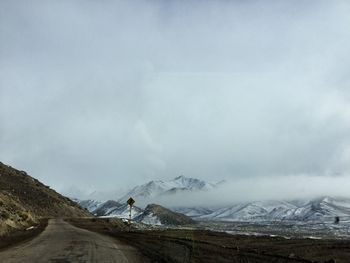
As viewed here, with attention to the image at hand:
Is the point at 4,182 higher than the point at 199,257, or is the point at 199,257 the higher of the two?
the point at 4,182

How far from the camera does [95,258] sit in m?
27.5

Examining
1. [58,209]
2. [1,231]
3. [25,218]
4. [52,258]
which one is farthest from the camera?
[58,209]

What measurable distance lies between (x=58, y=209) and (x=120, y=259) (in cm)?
11933

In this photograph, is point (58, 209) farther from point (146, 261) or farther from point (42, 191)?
point (146, 261)

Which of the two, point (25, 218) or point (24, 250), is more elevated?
point (25, 218)

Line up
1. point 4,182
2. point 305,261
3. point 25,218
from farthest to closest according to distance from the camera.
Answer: point 4,182
point 25,218
point 305,261

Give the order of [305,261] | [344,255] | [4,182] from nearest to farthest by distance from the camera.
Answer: [305,261] < [344,255] < [4,182]

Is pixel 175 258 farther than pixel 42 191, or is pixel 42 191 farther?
pixel 42 191

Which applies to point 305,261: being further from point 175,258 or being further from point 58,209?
point 58,209

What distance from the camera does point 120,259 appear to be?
1091 inches

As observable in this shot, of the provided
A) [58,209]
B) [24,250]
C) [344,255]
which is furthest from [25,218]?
[58,209]

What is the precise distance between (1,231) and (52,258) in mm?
25257

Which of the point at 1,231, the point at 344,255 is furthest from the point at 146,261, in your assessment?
the point at 1,231

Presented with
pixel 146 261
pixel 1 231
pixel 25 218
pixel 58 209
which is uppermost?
pixel 58 209
